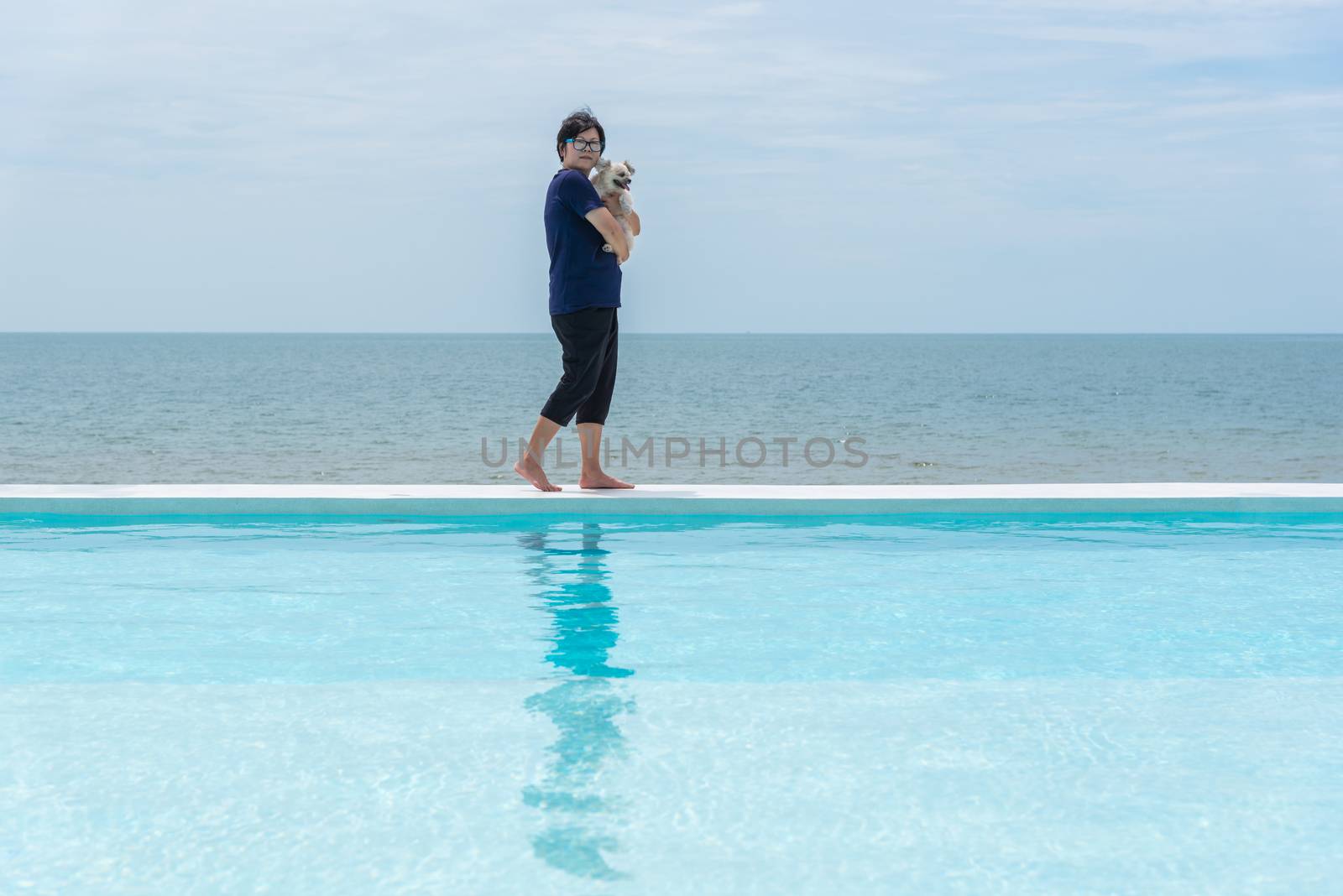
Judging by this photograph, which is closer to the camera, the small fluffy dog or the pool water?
the pool water

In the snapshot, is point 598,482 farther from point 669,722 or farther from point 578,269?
point 669,722

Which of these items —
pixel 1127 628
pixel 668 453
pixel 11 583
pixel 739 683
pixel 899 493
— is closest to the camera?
pixel 739 683

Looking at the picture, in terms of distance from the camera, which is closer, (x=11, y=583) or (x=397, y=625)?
(x=397, y=625)

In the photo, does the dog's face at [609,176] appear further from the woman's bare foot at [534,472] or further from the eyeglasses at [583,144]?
the woman's bare foot at [534,472]

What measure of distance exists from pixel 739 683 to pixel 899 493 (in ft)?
9.16

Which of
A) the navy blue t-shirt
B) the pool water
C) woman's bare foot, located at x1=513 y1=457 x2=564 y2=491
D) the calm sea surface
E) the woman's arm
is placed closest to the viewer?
the pool water

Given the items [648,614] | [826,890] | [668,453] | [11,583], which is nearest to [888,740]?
[826,890]

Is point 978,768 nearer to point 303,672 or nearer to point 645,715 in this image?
point 645,715

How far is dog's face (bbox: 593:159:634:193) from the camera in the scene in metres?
5.38

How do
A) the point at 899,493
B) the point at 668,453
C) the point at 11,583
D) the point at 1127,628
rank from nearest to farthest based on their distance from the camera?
the point at 1127,628, the point at 11,583, the point at 899,493, the point at 668,453

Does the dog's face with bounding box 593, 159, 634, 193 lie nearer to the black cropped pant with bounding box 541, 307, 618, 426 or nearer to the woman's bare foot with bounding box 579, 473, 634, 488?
the black cropped pant with bounding box 541, 307, 618, 426

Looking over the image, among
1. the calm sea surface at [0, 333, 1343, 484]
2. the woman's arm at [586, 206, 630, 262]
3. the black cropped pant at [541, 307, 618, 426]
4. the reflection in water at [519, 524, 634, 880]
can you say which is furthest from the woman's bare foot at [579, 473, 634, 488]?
the calm sea surface at [0, 333, 1343, 484]

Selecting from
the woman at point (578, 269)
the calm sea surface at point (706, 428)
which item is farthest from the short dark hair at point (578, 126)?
the calm sea surface at point (706, 428)

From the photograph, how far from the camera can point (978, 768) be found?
2.25 m
